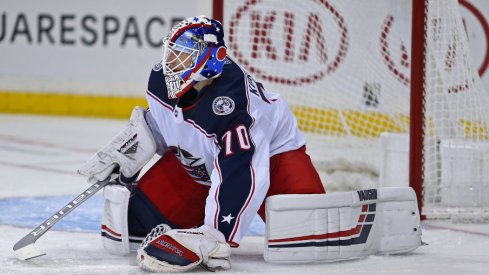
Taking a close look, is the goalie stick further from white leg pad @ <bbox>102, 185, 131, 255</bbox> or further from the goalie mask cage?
the goalie mask cage

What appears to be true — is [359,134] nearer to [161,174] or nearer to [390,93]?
[390,93]

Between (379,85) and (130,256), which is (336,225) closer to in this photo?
(130,256)

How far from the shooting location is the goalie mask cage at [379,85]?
12.3 feet

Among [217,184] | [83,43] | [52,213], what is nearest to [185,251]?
[217,184]

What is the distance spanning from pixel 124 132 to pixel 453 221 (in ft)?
4.52

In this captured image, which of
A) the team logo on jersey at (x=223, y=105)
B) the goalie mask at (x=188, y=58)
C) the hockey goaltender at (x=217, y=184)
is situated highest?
the goalie mask at (x=188, y=58)

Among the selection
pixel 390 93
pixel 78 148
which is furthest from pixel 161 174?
pixel 78 148

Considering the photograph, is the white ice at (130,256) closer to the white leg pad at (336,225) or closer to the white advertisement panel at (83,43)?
the white leg pad at (336,225)

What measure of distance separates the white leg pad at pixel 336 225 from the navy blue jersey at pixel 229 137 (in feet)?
0.28

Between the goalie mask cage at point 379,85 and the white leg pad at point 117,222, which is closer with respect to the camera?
the white leg pad at point 117,222

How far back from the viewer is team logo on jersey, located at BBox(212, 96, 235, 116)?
9.02 feet

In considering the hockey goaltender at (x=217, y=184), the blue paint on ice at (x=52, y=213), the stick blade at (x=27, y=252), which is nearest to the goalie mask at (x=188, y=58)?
the hockey goaltender at (x=217, y=184)

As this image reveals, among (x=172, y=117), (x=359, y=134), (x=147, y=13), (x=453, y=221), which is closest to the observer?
(x=172, y=117)

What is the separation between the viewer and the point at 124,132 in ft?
9.89
